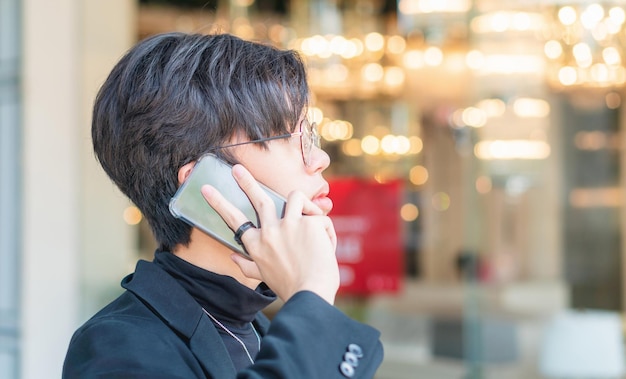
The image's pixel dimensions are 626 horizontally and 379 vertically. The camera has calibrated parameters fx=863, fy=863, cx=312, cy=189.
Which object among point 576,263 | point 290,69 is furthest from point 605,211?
point 290,69

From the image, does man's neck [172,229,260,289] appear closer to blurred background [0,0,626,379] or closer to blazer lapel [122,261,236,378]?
blazer lapel [122,261,236,378]

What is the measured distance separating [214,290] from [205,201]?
0.46ft

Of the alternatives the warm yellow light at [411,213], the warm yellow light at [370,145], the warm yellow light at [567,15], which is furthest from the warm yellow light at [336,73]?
the warm yellow light at [567,15]

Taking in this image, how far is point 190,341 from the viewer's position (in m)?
1.04

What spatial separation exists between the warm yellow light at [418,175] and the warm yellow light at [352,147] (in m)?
0.95

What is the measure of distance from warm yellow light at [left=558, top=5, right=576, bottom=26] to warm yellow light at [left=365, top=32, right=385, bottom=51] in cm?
455

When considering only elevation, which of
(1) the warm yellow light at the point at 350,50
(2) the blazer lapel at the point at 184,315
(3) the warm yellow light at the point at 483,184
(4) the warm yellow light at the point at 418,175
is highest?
(1) the warm yellow light at the point at 350,50

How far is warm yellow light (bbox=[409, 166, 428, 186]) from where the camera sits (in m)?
10.2

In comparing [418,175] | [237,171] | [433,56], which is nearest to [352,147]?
[433,56]

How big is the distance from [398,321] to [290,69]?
6412 mm

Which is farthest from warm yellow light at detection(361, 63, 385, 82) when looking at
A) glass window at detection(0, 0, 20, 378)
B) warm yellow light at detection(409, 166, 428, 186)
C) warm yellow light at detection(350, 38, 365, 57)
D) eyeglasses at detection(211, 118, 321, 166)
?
eyeglasses at detection(211, 118, 321, 166)

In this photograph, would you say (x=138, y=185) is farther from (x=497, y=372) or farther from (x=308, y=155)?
(x=497, y=372)

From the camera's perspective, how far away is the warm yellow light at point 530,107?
583 centimetres

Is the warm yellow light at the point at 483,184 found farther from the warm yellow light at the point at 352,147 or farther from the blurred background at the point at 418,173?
the warm yellow light at the point at 352,147
